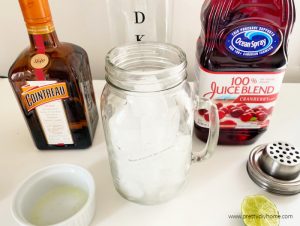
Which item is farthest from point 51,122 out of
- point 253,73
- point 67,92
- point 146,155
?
point 253,73

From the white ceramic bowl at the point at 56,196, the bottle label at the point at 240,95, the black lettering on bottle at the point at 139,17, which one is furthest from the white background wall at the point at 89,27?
the white ceramic bowl at the point at 56,196

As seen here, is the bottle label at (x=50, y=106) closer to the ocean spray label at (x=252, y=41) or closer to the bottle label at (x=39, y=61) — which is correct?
the bottle label at (x=39, y=61)

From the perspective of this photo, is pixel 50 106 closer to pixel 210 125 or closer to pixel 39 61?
pixel 39 61

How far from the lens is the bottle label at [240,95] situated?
39cm

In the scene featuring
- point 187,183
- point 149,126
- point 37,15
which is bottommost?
point 187,183

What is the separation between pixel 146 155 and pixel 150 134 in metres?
0.03

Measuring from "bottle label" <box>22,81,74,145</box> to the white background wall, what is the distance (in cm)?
22

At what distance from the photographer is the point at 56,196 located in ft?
1.21

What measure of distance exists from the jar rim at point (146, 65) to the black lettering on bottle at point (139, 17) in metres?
0.15

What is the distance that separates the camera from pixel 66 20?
559mm

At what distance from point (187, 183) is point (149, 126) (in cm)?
12

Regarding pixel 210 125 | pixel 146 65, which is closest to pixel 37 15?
pixel 146 65

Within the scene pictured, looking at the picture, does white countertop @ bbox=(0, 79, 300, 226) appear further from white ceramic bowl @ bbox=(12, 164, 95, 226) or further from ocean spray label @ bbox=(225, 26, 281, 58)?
ocean spray label @ bbox=(225, 26, 281, 58)

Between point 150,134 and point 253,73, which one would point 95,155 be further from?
point 253,73
